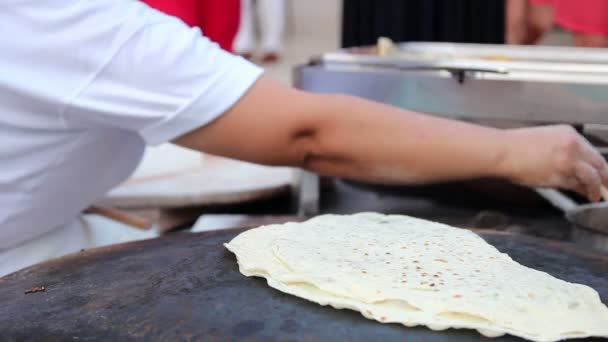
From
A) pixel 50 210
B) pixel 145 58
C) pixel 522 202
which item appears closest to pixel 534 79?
pixel 522 202

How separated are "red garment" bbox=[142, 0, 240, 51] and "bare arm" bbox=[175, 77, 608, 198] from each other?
5.43 ft

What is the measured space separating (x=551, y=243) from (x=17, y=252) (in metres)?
1.02

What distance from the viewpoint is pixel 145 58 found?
1.23m

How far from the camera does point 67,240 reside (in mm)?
1611

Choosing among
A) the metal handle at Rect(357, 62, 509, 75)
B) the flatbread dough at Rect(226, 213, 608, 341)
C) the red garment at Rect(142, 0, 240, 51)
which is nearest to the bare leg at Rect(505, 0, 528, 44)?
the red garment at Rect(142, 0, 240, 51)

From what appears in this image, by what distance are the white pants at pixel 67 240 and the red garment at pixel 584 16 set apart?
6.91 feet

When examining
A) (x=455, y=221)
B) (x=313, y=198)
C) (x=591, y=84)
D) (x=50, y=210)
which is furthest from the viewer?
(x=313, y=198)

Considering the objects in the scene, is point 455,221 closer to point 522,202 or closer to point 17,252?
point 522,202

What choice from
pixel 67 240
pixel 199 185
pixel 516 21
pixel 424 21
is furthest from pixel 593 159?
pixel 424 21

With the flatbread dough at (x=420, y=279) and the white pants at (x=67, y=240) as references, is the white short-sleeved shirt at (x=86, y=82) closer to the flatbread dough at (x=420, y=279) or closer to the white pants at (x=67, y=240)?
the white pants at (x=67, y=240)

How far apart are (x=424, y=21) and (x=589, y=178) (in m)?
3.33

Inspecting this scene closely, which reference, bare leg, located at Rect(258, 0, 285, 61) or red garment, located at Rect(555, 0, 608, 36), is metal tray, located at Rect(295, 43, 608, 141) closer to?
red garment, located at Rect(555, 0, 608, 36)

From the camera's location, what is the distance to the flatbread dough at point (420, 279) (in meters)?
0.98

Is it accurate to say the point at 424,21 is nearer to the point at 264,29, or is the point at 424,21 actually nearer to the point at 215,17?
the point at 215,17
